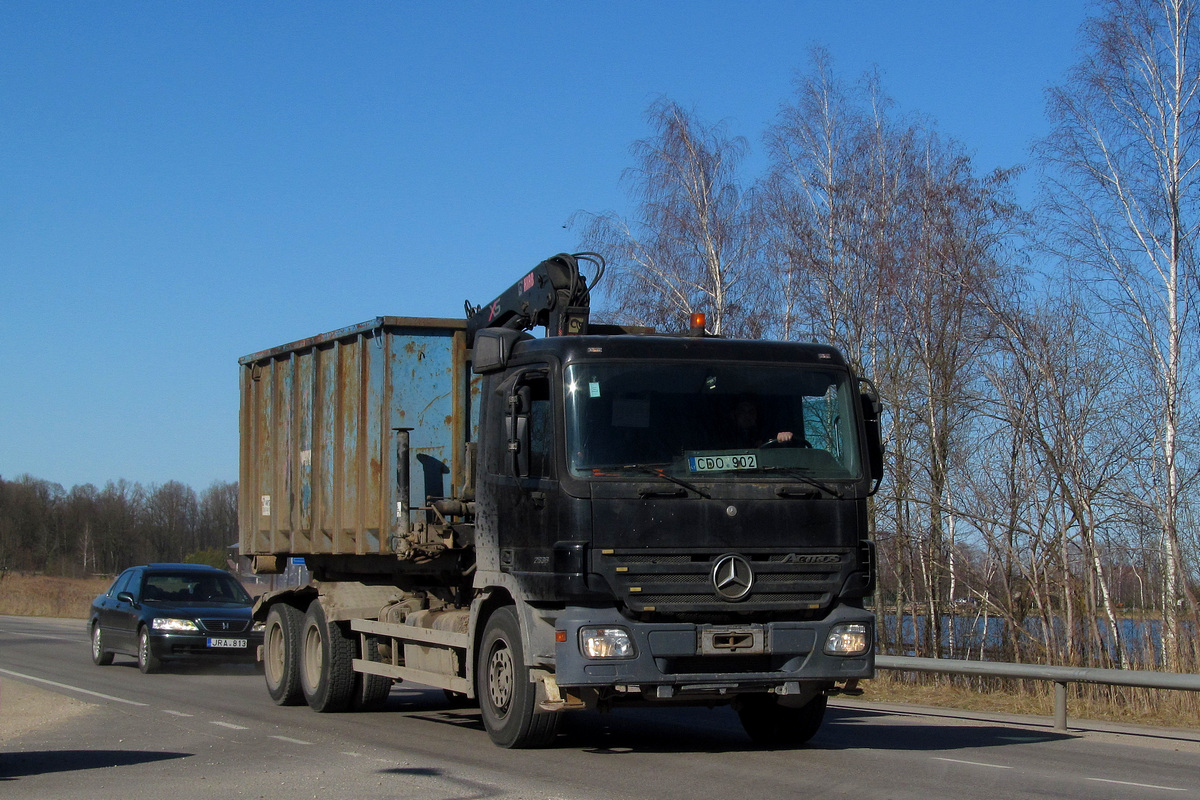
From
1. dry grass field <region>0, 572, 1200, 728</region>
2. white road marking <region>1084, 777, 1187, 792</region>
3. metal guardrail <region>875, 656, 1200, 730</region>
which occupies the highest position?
metal guardrail <region>875, 656, 1200, 730</region>

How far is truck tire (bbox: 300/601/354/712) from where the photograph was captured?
11.8 metres

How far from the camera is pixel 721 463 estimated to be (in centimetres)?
813

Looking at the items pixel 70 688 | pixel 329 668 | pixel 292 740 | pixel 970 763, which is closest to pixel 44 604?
pixel 70 688

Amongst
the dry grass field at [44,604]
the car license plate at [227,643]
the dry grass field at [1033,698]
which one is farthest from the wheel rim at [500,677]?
the dry grass field at [44,604]

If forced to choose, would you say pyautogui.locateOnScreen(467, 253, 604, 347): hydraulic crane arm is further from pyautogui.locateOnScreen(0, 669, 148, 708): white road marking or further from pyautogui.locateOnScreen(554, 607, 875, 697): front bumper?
pyautogui.locateOnScreen(0, 669, 148, 708): white road marking

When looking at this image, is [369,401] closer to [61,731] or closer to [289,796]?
[61,731]

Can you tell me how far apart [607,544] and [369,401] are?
4.21m

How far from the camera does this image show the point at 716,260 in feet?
85.8

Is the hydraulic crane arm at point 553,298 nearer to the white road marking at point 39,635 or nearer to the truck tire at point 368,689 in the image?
the truck tire at point 368,689

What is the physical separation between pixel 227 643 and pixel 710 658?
35.8 feet

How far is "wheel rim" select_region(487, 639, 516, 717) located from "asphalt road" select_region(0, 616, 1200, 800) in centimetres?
35

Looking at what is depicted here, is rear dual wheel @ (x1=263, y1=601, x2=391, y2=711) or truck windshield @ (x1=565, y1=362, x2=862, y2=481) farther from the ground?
truck windshield @ (x1=565, y1=362, x2=862, y2=481)

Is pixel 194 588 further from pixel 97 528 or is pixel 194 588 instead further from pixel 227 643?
pixel 97 528

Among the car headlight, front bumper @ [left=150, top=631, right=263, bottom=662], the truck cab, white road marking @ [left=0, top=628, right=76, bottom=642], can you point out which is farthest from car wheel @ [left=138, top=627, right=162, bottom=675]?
the truck cab
